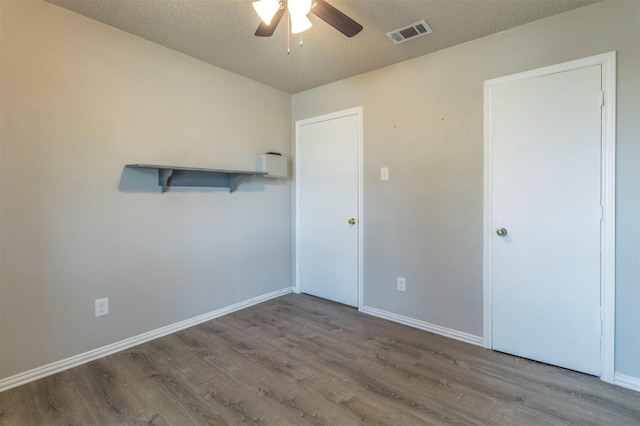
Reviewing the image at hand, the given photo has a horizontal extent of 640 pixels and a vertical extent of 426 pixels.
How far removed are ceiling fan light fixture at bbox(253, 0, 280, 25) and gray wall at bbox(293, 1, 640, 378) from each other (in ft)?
5.15

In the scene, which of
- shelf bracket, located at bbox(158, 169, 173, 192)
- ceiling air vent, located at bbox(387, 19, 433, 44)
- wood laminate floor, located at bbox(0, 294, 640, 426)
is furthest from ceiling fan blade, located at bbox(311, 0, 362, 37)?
wood laminate floor, located at bbox(0, 294, 640, 426)

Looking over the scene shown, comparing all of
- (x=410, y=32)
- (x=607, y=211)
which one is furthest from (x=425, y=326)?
(x=410, y=32)

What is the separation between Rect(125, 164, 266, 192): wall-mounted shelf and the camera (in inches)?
98.5

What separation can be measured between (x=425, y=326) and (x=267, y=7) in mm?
2664

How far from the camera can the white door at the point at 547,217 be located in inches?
79.5

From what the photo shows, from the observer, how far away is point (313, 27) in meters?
2.26

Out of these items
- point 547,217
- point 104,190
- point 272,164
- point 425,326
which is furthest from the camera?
point 272,164

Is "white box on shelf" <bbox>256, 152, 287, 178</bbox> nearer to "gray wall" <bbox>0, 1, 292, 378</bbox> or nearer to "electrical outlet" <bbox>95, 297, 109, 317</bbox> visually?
"gray wall" <bbox>0, 1, 292, 378</bbox>

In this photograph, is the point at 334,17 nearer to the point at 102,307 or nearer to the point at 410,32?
the point at 410,32

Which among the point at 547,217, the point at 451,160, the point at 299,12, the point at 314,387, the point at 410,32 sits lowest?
the point at 314,387

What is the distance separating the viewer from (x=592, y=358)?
2.04 m

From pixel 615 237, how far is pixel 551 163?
591mm

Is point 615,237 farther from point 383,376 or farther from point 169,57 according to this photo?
point 169,57

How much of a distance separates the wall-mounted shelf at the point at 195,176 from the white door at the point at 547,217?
2.22m
